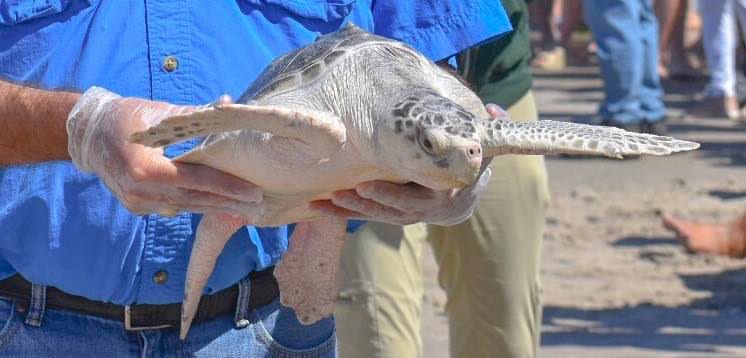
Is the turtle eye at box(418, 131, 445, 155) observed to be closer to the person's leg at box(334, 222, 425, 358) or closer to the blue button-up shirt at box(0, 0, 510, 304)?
the blue button-up shirt at box(0, 0, 510, 304)

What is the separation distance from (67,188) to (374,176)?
536mm

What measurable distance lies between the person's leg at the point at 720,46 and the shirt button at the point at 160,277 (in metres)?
7.62

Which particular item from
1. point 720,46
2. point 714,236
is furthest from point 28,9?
point 720,46

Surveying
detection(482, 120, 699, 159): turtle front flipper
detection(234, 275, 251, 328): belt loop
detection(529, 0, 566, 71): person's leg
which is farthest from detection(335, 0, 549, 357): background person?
detection(529, 0, 566, 71): person's leg

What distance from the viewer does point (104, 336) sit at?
2.27 meters

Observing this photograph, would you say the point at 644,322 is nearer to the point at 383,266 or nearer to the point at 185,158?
the point at 383,266

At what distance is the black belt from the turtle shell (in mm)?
383

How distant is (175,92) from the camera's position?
219cm

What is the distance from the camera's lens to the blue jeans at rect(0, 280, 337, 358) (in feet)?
7.41

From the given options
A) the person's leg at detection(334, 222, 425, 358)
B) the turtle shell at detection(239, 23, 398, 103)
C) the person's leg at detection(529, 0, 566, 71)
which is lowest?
the person's leg at detection(529, 0, 566, 71)

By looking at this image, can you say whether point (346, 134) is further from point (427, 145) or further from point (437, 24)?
point (437, 24)

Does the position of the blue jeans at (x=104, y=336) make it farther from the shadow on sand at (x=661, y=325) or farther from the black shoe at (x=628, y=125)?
the black shoe at (x=628, y=125)

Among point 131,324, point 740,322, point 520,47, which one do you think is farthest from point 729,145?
point 131,324

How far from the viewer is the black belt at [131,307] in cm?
226
